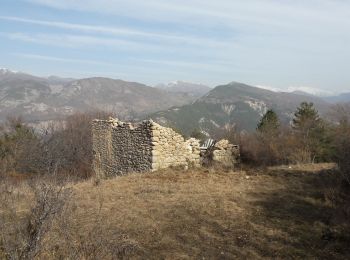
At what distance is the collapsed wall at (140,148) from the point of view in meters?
15.6

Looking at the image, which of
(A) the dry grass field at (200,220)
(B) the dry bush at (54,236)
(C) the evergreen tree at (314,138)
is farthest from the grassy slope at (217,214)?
(C) the evergreen tree at (314,138)

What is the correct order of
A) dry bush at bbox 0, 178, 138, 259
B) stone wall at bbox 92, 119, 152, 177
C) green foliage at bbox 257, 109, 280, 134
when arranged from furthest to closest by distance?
green foliage at bbox 257, 109, 280, 134 < stone wall at bbox 92, 119, 152, 177 < dry bush at bbox 0, 178, 138, 259

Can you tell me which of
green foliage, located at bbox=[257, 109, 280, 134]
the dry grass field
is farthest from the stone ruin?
green foliage, located at bbox=[257, 109, 280, 134]

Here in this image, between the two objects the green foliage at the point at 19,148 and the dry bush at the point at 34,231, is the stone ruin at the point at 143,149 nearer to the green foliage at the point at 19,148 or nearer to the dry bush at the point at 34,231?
the dry bush at the point at 34,231

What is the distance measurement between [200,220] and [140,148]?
7394 millimetres

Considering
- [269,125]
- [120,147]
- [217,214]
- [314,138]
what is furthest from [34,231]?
[269,125]

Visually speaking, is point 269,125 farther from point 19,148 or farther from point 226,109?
point 226,109

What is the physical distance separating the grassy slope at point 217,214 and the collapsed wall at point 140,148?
1907mm

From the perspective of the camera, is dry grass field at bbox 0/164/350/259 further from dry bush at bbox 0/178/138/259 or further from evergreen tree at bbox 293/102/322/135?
evergreen tree at bbox 293/102/322/135

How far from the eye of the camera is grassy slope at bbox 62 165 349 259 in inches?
293

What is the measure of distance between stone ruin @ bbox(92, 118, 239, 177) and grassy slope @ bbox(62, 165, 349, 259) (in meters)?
1.93

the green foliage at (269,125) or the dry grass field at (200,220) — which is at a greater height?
the green foliage at (269,125)

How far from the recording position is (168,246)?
7.56 metres

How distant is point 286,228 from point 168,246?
8.28 feet
